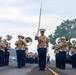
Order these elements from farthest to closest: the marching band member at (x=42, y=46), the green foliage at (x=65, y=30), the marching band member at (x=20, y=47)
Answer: the green foliage at (x=65, y=30) → the marching band member at (x=20, y=47) → the marching band member at (x=42, y=46)

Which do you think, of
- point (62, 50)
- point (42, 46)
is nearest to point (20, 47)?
point (62, 50)

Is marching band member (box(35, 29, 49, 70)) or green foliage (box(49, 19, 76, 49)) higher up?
green foliage (box(49, 19, 76, 49))

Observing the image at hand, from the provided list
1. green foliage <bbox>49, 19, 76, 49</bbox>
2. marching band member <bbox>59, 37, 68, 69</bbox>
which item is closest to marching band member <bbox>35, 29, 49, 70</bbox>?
marching band member <bbox>59, 37, 68, 69</bbox>

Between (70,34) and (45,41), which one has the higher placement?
(70,34)

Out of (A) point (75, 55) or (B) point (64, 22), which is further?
(B) point (64, 22)

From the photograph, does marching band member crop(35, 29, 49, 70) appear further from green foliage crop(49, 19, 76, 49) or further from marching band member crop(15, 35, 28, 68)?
green foliage crop(49, 19, 76, 49)

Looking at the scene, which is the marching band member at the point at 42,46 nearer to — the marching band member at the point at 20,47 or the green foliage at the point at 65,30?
the marching band member at the point at 20,47

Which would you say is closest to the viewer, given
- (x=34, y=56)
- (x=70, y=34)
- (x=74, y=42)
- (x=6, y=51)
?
(x=74, y=42)

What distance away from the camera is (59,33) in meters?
98.0

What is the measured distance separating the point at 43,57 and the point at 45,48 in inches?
24.6

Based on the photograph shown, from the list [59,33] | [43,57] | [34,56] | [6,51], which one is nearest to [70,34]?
[59,33]

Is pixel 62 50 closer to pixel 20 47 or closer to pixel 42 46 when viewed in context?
pixel 20 47

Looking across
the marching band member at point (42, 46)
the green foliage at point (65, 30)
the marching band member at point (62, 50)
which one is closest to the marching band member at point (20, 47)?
the marching band member at point (62, 50)

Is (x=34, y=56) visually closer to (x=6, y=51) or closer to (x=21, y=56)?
(x=6, y=51)
